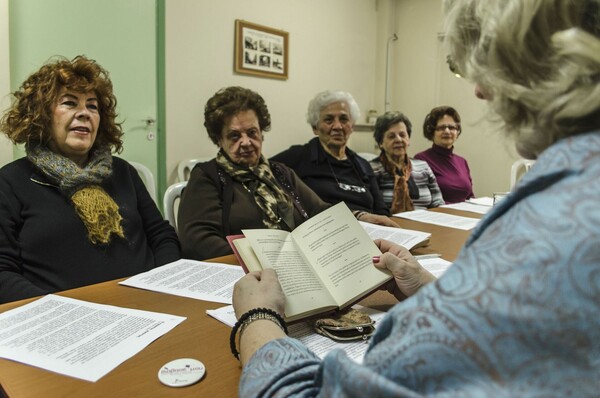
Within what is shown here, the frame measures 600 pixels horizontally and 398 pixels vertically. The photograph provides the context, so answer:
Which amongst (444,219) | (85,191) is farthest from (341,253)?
(444,219)

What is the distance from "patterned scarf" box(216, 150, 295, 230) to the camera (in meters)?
1.91

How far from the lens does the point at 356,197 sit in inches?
106

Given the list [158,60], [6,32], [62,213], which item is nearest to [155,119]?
[158,60]

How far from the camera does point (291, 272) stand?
0.93 meters

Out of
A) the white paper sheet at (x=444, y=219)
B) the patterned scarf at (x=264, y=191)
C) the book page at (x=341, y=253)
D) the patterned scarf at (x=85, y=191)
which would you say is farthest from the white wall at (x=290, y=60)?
the book page at (x=341, y=253)

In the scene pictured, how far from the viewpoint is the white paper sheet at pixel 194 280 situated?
44.0 inches

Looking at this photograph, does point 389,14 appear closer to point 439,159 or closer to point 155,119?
point 439,159

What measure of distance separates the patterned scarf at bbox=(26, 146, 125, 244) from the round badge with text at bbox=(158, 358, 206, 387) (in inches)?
34.6

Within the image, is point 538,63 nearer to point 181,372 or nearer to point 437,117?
point 181,372

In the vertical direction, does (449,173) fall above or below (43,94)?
below

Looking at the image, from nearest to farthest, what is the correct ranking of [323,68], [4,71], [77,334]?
[77,334] < [4,71] < [323,68]

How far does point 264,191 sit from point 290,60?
2109 mm

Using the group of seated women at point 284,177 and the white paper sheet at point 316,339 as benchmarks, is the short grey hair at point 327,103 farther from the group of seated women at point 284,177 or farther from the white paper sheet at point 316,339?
the white paper sheet at point 316,339

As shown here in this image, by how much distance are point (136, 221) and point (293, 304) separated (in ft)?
3.37
